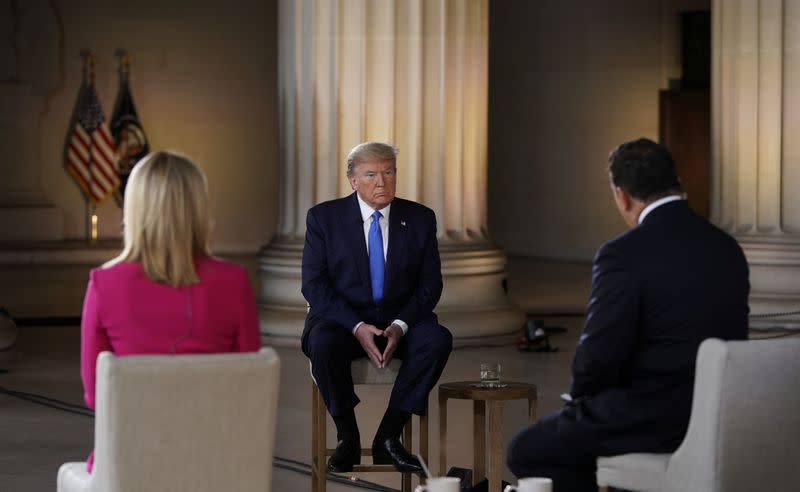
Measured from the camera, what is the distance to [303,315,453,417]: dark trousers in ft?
16.9

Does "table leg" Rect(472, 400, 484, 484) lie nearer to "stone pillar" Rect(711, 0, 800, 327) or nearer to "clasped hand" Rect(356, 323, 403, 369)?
"clasped hand" Rect(356, 323, 403, 369)

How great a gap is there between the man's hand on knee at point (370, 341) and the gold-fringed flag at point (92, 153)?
1343cm

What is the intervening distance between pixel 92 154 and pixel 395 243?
13276mm

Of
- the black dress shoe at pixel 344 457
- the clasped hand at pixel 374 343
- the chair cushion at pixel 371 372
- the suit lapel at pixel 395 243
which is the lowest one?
the black dress shoe at pixel 344 457

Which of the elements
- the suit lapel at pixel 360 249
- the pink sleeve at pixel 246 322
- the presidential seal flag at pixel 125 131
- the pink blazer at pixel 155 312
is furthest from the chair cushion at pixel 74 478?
the presidential seal flag at pixel 125 131

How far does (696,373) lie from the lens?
12.2 ft

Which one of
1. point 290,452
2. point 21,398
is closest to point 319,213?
point 290,452

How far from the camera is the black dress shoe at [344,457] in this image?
5141mm

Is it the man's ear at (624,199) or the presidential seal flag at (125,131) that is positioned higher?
the presidential seal flag at (125,131)

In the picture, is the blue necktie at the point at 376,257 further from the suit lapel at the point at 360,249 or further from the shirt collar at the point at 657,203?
the shirt collar at the point at 657,203

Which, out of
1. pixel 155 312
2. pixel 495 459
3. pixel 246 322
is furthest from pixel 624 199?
pixel 155 312

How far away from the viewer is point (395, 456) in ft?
16.8

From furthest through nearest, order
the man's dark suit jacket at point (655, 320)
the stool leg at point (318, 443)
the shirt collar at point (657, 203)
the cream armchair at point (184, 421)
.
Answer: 1. the stool leg at point (318, 443)
2. the shirt collar at point (657, 203)
3. the man's dark suit jacket at point (655, 320)
4. the cream armchair at point (184, 421)

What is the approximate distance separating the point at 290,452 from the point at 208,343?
266 cm
